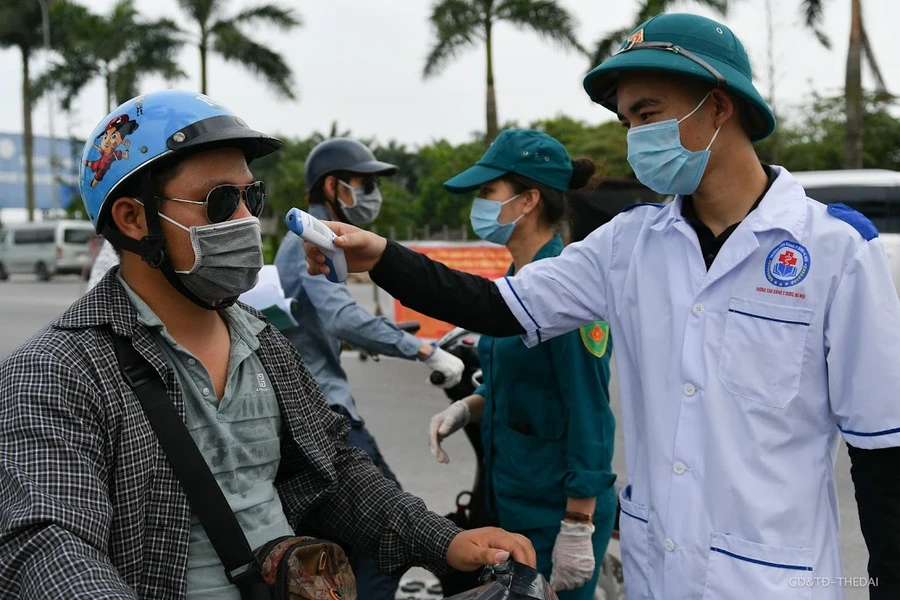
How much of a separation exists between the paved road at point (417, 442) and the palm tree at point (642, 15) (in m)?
10.9

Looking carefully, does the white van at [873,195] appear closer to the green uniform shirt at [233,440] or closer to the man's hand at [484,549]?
the man's hand at [484,549]

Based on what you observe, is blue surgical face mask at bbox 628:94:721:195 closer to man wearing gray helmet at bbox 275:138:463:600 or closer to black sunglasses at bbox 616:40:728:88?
black sunglasses at bbox 616:40:728:88

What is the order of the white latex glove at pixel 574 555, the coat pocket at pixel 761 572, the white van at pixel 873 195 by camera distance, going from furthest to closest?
1. the white van at pixel 873 195
2. the white latex glove at pixel 574 555
3. the coat pocket at pixel 761 572

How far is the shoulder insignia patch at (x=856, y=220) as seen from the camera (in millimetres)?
1808

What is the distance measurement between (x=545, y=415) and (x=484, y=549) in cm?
87

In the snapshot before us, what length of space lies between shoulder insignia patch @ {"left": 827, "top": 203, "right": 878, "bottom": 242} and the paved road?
1.65 metres

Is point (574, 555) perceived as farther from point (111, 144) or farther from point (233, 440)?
point (111, 144)

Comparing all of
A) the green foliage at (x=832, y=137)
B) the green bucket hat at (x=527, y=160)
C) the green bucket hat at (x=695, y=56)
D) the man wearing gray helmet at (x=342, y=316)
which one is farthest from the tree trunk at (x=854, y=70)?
the green bucket hat at (x=695, y=56)

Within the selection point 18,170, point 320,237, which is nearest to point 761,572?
point 320,237

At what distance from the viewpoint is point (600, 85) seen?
2.21 metres

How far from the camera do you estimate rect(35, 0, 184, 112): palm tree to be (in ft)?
83.6

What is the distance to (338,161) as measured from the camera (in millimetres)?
4207

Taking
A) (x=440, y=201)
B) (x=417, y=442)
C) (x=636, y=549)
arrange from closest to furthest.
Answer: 1. (x=636, y=549)
2. (x=417, y=442)
3. (x=440, y=201)

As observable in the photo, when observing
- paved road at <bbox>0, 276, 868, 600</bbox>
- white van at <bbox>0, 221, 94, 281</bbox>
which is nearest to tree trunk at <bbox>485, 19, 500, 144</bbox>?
paved road at <bbox>0, 276, 868, 600</bbox>
